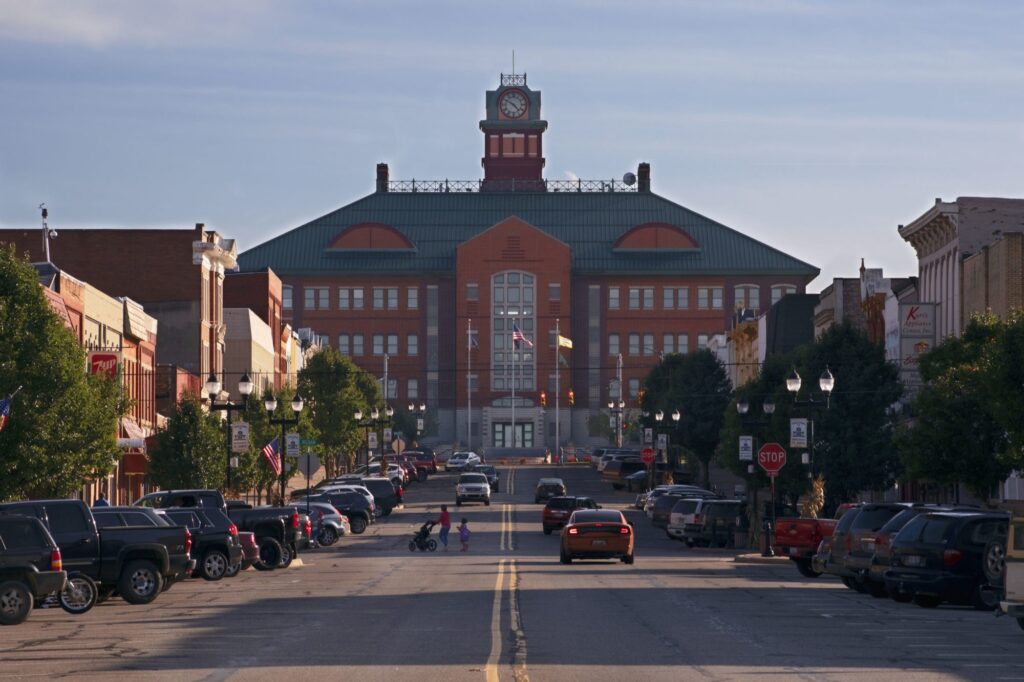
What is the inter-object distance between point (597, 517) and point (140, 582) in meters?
17.8

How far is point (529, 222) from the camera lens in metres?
191

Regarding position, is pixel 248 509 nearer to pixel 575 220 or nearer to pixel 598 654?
pixel 598 654

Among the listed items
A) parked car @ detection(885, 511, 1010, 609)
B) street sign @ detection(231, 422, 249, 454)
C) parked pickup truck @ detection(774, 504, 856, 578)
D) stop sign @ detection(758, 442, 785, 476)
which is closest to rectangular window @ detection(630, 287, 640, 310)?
street sign @ detection(231, 422, 249, 454)

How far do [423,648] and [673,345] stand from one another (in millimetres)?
161015

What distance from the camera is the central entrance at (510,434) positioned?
601ft

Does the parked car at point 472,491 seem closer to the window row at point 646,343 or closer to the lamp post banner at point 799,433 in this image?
the lamp post banner at point 799,433

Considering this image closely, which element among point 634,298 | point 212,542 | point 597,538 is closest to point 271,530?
point 212,542

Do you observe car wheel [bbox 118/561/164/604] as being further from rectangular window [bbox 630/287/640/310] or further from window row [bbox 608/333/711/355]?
rectangular window [bbox 630/287/640/310]

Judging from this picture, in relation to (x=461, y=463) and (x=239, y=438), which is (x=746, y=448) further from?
(x=461, y=463)

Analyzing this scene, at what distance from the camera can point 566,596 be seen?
34.5m

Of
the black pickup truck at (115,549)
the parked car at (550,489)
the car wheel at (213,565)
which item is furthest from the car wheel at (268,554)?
the parked car at (550,489)

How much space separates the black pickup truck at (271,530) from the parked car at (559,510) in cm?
2248

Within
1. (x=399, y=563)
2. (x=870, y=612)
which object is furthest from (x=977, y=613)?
(x=399, y=563)

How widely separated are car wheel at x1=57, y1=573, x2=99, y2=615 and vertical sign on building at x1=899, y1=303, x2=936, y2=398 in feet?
167
